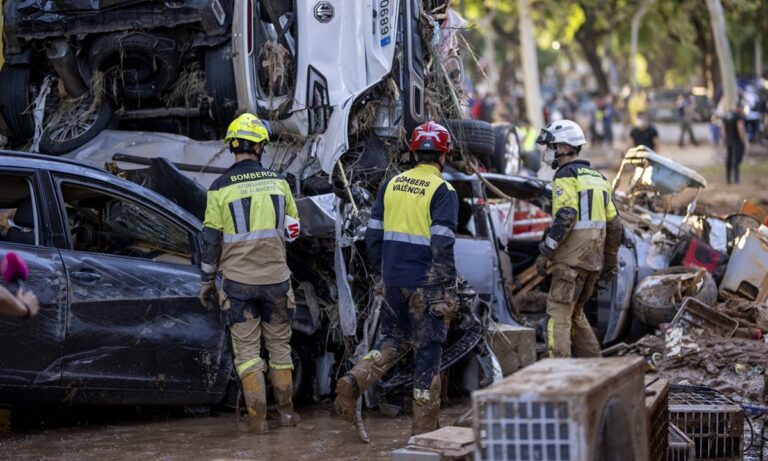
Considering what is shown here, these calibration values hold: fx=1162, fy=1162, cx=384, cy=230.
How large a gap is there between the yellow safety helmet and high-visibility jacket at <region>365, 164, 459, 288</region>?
2.72 feet

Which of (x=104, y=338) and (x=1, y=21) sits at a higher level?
(x=1, y=21)

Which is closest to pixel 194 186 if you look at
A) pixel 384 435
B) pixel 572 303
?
pixel 384 435

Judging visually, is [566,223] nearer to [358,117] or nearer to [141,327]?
[358,117]

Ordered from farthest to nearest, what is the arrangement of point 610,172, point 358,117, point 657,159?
point 610,172
point 657,159
point 358,117

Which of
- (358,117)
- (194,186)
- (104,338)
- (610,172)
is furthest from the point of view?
(610,172)

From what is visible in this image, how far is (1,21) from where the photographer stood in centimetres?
882

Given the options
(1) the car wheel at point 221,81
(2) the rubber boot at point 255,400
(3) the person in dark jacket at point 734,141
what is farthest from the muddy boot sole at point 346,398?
(3) the person in dark jacket at point 734,141

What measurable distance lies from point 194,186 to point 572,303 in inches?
104

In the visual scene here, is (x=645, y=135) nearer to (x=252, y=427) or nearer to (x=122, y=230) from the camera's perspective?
(x=122, y=230)

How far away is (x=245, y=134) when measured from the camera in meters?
6.81

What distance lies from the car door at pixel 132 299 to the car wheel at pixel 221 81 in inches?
64.0

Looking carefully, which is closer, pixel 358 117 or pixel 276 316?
pixel 276 316

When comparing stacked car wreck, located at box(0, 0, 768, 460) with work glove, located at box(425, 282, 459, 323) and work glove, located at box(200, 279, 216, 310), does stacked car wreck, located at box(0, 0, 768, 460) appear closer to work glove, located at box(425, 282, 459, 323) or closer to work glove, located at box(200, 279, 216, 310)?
work glove, located at box(200, 279, 216, 310)

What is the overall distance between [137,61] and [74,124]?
0.67 metres
